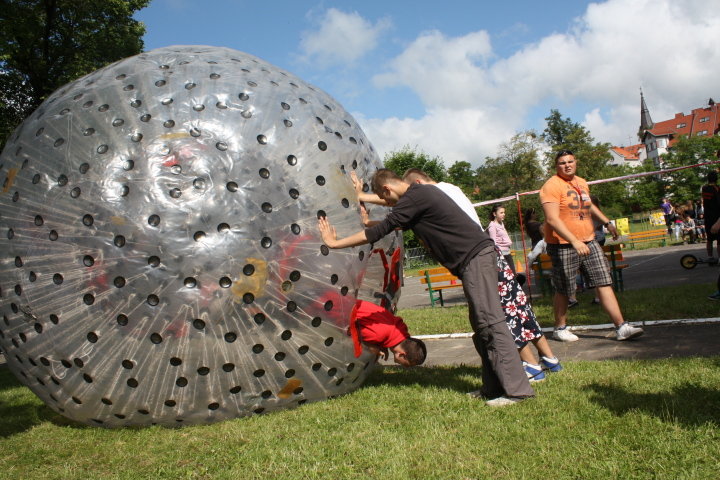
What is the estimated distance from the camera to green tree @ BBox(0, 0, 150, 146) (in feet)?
48.5

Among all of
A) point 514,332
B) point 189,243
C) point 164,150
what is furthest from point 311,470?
point 164,150

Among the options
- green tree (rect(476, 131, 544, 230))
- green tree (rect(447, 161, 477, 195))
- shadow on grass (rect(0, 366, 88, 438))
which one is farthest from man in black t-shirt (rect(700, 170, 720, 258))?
green tree (rect(447, 161, 477, 195))

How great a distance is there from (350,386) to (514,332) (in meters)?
1.45

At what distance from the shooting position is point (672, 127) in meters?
116

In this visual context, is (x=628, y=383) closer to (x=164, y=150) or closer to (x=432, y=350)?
(x=432, y=350)

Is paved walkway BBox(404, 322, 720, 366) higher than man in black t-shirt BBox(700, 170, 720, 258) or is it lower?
lower

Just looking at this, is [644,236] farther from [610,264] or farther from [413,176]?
[413,176]

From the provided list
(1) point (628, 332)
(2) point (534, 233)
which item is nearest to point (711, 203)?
(2) point (534, 233)

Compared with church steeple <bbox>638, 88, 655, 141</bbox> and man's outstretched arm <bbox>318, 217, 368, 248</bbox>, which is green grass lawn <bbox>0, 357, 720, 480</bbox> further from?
church steeple <bbox>638, 88, 655, 141</bbox>

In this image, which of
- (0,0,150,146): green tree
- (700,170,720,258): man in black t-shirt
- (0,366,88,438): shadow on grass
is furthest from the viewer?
(0,0,150,146): green tree

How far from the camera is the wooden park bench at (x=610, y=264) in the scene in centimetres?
1021

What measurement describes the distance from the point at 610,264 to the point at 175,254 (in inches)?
344

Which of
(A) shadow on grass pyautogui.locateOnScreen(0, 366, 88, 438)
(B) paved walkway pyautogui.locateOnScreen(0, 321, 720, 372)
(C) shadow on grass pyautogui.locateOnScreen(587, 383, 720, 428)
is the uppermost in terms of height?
(A) shadow on grass pyautogui.locateOnScreen(0, 366, 88, 438)

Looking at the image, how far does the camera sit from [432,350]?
7141mm
